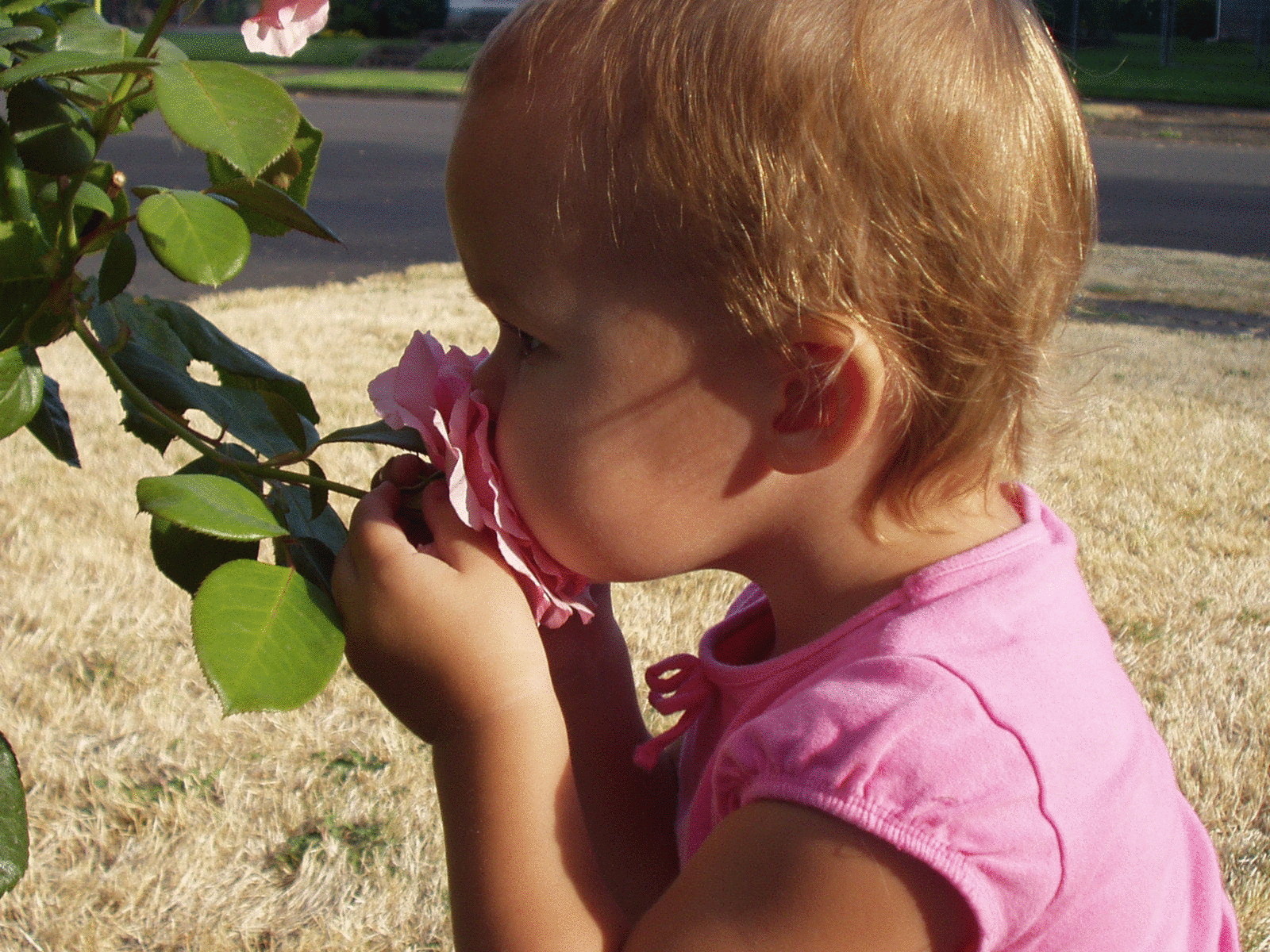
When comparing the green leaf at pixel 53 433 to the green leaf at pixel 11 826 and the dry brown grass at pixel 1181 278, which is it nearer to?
the green leaf at pixel 11 826

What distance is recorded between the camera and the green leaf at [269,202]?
3.16ft

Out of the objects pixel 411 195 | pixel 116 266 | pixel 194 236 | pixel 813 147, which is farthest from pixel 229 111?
pixel 411 195

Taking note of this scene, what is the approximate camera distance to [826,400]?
1.11 m

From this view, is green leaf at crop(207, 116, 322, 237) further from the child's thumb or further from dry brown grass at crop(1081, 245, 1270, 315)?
dry brown grass at crop(1081, 245, 1270, 315)

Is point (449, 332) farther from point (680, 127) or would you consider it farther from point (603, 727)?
point (680, 127)

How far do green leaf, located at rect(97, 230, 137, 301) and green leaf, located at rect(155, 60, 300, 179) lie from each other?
0.61 ft

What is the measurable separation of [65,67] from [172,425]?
0.28m

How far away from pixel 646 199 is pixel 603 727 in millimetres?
649

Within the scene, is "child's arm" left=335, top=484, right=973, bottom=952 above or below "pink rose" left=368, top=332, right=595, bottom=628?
below

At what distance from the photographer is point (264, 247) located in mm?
7891

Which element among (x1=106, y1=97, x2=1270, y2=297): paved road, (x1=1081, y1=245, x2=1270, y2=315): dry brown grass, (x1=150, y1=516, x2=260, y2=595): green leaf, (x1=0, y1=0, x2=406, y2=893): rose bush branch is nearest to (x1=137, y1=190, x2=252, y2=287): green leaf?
(x1=0, y1=0, x2=406, y2=893): rose bush branch

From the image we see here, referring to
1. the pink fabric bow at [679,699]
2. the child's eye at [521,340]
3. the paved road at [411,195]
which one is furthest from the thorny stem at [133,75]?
the paved road at [411,195]

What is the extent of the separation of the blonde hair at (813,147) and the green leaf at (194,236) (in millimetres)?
300

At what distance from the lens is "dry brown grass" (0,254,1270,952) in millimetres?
1761
